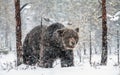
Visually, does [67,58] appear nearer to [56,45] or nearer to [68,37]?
→ [56,45]

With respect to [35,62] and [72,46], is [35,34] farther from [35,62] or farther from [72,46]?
[72,46]

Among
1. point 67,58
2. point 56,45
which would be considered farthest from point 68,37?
point 67,58

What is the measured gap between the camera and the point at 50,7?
6444 cm

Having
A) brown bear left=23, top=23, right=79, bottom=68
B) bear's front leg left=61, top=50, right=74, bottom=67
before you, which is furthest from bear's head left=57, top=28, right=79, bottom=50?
bear's front leg left=61, top=50, right=74, bottom=67

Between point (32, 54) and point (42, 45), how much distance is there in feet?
4.85

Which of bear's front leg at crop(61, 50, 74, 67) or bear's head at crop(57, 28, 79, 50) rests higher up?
bear's head at crop(57, 28, 79, 50)

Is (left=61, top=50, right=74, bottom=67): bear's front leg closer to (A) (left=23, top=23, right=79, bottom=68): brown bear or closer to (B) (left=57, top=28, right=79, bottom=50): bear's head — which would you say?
(A) (left=23, top=23, right=79, bottom=68): brown bear

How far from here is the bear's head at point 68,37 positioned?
41.0 ft

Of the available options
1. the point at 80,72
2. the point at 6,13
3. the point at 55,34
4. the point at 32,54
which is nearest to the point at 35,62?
the point at 32,54

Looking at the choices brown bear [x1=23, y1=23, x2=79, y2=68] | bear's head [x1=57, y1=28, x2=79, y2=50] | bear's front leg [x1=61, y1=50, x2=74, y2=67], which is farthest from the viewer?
bear's front leg [x1=61, y1=50, x2=74, y2=67]

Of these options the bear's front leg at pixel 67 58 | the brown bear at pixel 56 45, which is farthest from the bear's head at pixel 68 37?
the bear's front leg at pixel 67 58

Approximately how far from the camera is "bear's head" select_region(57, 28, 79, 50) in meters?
12.5

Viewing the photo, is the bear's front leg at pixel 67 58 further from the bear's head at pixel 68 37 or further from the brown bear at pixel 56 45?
the bear's head at pixel 68 37

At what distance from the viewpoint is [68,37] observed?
1269 cm
